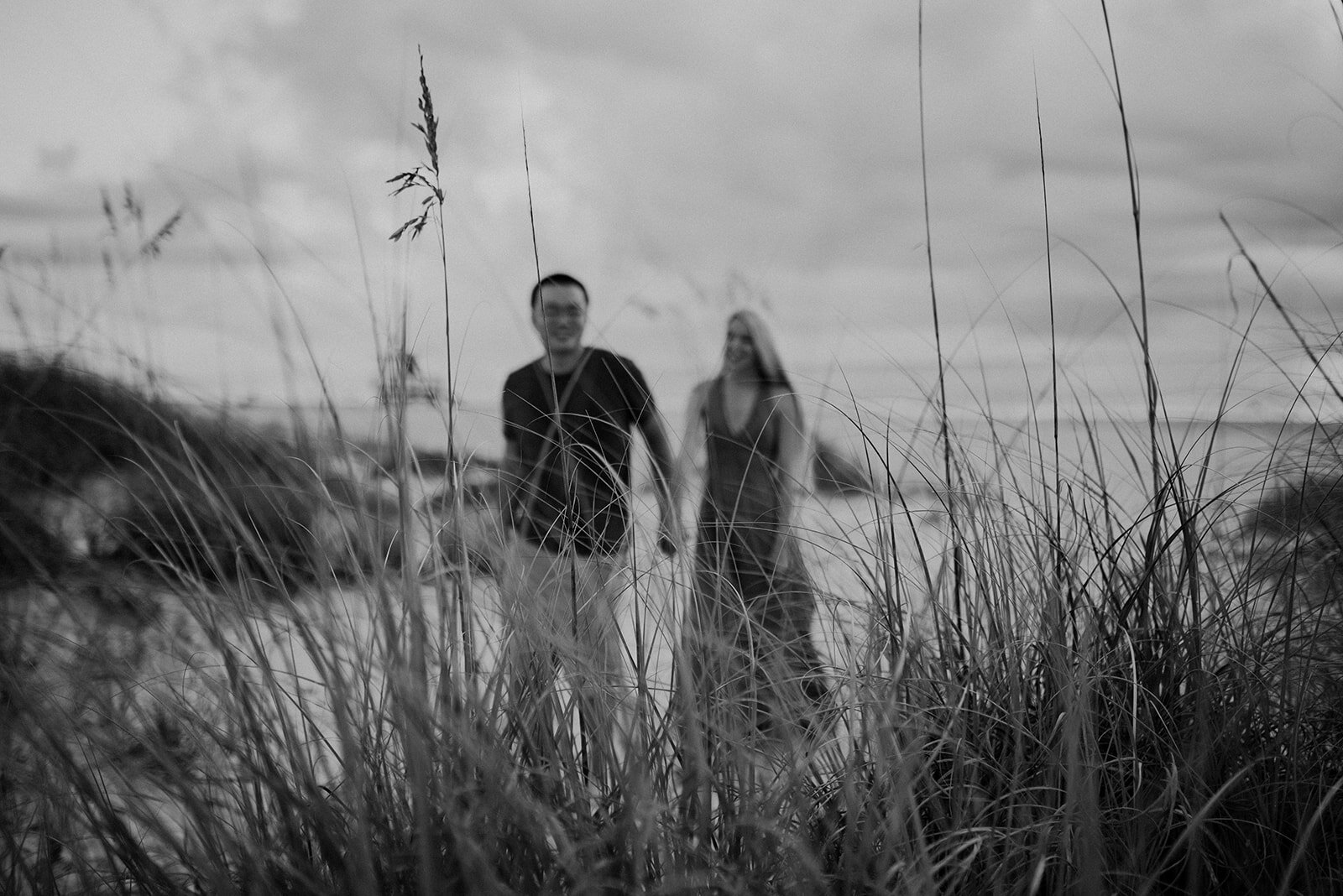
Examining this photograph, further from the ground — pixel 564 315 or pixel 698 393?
pixel 564 315

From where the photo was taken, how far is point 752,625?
1.80m

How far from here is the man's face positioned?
3.12m

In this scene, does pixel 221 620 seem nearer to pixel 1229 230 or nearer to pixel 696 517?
pixel 696 517

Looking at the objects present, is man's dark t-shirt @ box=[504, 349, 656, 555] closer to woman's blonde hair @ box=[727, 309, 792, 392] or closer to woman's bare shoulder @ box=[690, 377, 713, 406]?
woman's bare shoulder @ box=[690, 377, 713, 406]

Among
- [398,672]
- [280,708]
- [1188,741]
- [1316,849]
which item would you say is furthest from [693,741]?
[1316,849]

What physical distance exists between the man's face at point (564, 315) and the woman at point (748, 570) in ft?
1.53

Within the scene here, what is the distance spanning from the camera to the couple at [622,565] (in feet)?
4.61

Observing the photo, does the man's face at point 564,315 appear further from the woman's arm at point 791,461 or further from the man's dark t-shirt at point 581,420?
the woman's arm at point 791,461

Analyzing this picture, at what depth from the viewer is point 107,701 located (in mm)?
1406

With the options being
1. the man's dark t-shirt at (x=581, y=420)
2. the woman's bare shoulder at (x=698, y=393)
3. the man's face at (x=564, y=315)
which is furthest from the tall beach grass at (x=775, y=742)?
the man's face at (x=564, y=315)

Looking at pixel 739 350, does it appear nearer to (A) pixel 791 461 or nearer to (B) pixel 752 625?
(A) pixel 791 461

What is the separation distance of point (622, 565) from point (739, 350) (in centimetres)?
169

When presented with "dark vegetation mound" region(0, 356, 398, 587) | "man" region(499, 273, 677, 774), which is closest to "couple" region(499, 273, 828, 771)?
"man" region(499, 273, 677, 774)

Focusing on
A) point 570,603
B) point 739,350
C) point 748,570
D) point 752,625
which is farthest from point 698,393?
point 570,603
